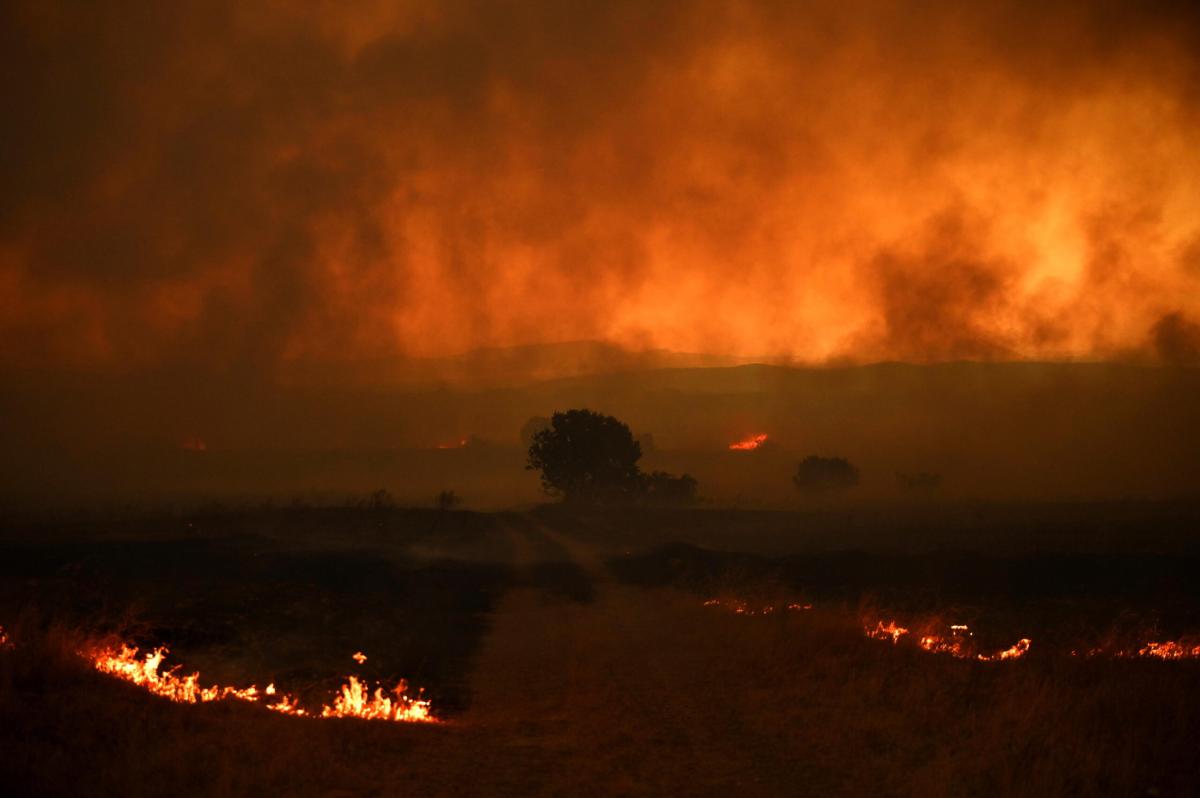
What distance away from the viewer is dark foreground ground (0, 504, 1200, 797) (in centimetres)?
808

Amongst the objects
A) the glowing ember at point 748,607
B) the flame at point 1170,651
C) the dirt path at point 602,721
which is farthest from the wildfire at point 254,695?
the flame at point 1170,651

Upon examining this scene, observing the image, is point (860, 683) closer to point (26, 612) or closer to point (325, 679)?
point (325, 679)

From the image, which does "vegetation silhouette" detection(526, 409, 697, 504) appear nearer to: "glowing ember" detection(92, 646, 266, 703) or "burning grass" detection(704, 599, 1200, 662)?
"burning grass" detection(704, 599, 1200, 662)

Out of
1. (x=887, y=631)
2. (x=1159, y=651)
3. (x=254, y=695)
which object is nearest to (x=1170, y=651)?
(x=1159, y=651)

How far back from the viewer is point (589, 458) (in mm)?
81125

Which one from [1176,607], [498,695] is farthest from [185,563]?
[1176,607]

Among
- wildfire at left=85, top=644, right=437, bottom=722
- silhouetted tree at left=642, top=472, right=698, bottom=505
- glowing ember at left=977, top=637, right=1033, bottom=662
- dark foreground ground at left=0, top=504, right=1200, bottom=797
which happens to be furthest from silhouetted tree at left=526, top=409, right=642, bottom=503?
wildfire at left=85, top=644, right=437, bottom=722

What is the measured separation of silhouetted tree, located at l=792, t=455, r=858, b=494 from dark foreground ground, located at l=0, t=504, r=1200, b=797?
279ft

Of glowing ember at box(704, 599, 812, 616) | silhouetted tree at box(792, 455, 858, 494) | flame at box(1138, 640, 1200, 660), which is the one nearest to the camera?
flame at box(1138, 640, 1200, 660)

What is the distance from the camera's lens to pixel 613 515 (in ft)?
235

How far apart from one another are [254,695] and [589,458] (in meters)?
70.4

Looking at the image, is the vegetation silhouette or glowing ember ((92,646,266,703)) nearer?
glowing ember ((92,646,266,703))

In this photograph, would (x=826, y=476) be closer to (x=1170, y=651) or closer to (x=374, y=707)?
(x=1170, y=651)

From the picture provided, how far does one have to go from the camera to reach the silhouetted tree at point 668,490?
90.7 metres
